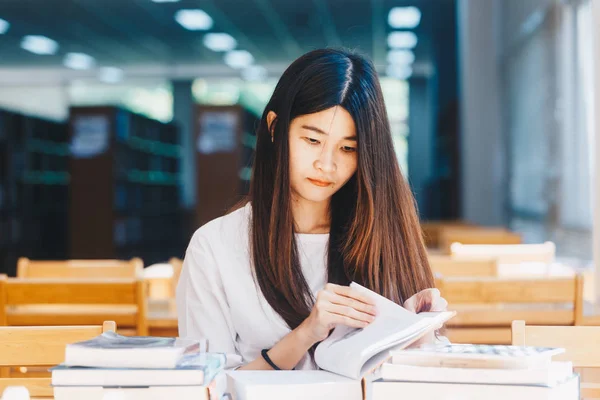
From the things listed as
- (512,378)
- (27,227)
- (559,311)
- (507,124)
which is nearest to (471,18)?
(507,124)

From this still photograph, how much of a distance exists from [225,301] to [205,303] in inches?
1.5

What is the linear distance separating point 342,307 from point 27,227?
8.28 meters

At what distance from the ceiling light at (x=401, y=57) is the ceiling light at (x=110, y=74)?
206 inches

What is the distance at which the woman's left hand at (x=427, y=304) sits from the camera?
1222 millimetres

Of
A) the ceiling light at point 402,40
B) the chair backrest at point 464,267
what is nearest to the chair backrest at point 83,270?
the chair backrest at point 464,267

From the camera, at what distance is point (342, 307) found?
113cm

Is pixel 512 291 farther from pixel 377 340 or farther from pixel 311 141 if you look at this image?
pixel 377 340

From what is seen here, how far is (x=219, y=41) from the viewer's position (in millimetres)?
12445

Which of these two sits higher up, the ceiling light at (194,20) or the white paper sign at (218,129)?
the ceiling light at (194,20)

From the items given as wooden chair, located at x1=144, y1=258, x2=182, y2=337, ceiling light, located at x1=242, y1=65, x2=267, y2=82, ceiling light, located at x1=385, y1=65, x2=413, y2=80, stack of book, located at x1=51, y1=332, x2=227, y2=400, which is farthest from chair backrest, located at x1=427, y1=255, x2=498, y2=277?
ceiling light, located at x1=385, y1=65, x2=413, y2=80

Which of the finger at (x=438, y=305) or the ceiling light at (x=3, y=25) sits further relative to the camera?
the ceiling light at (x=3, y=25)

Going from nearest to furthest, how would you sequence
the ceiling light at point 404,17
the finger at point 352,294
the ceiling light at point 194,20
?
the finger at point 352,294, the ceiling light at point 404,17, the ceiling light at point 194,20

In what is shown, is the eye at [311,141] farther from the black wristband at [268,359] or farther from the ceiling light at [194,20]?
the ceiling light at [194,20]

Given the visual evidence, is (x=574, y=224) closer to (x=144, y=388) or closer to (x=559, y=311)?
(x=559, y=311)
